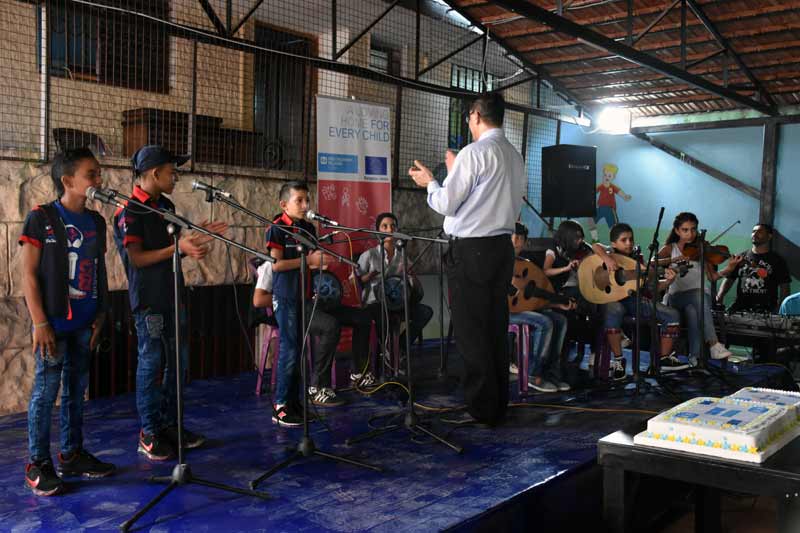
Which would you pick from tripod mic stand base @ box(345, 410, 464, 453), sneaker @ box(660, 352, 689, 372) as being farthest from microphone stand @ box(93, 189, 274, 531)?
sneaker @ box(660, 352, 689, 372)

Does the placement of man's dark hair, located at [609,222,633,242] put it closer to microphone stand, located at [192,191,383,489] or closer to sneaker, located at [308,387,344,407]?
sneaker, located at [308,387,344,407]

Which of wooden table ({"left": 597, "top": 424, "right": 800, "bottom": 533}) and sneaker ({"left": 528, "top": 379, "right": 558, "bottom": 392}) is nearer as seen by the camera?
wooden table ({"left": 597, "top": 424, "right": 800, "bottom": 533})

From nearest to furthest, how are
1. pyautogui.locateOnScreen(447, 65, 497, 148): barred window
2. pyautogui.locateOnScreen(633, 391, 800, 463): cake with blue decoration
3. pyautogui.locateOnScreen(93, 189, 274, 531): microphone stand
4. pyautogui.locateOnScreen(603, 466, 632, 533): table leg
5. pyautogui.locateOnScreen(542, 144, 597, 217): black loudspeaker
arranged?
pyautogui.locateOnScreen(633, 391, 800, 463): cake with blue decoration, pyautogui.locateOnScreen(603, 466, 632, 533): table leg, pyautogui.locateOnScreen(93, 189, 274, 531): microphone stand, pyautogui.locateOnScreen(447, 65, 497, 148): barred window, pyautogui.locateOnScreen(542, 144, 597, 217): black loudspeaker

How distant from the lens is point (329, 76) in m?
7.27

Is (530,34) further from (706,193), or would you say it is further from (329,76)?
(706,193)

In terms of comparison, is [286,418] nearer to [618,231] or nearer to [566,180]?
[618,231]

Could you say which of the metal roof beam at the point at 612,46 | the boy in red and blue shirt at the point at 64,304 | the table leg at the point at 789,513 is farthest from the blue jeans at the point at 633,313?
the boy in red and blue shirt at the point at 64,304

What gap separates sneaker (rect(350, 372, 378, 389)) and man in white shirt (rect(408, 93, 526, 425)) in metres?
1.23

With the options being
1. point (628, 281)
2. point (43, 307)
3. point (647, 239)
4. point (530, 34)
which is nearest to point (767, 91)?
point (647, 239)

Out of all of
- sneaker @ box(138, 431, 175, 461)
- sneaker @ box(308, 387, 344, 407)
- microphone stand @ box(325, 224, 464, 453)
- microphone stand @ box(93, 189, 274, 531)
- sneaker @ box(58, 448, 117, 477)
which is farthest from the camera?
sneaker @ box(308, 387, 344, 407)

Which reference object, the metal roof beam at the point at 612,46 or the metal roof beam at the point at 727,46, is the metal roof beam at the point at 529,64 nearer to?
the metal roof beam at the point at 612,46

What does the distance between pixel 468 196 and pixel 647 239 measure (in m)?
8.15

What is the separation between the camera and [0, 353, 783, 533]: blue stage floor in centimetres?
275

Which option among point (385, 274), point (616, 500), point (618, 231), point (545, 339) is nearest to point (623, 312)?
point (618, 231)
